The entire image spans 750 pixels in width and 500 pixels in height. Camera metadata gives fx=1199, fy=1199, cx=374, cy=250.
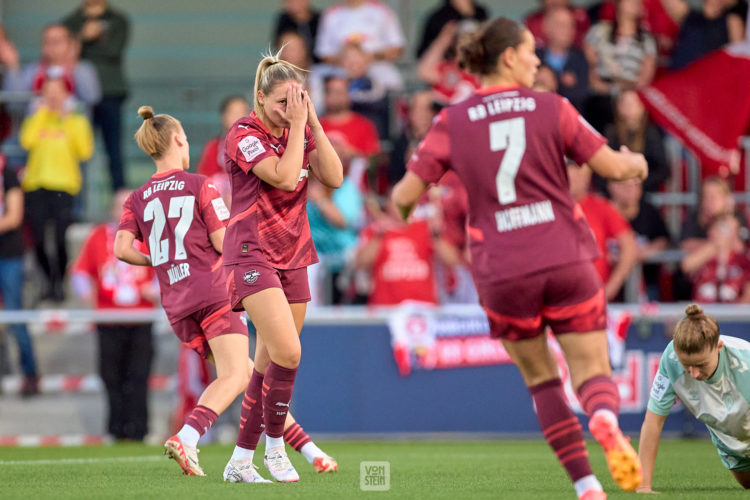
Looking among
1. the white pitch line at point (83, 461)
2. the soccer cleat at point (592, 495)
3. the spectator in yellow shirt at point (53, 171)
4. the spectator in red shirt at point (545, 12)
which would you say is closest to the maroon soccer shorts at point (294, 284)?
the soccer cleat at point (592, 495)

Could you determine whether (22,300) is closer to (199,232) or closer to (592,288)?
(199,232)

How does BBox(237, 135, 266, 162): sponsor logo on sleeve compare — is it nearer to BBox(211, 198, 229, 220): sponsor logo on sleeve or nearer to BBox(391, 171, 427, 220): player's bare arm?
BBox(211, 198, 229, 220): sponsor logo on sleeve

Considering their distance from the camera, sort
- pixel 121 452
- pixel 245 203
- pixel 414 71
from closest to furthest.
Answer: pixel 245 203
pixel 121 452
pixel 414 71

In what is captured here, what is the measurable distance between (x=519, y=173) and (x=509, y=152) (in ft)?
0.30

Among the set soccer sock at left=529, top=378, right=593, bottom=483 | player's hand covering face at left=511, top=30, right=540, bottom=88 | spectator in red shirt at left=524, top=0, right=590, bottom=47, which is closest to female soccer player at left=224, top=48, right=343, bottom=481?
player's hand covering face at left=511, top=30, right=540, bottom=88

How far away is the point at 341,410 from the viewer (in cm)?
1104

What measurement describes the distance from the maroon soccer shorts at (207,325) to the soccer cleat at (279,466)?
0.76 m

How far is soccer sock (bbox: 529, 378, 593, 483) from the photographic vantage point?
4750 mm

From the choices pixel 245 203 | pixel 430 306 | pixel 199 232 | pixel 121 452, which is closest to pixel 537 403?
pixel 245 203

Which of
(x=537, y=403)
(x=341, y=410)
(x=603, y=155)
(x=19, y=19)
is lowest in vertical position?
(x=341, y=410)

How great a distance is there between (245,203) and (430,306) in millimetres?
5131

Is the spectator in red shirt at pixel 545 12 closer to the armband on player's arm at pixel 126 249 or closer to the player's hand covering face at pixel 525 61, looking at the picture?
the armband on player's arm at pixel 126 249

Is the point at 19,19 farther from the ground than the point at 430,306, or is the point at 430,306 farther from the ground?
the point at 19,19

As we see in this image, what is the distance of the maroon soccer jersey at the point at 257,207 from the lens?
6.13m
